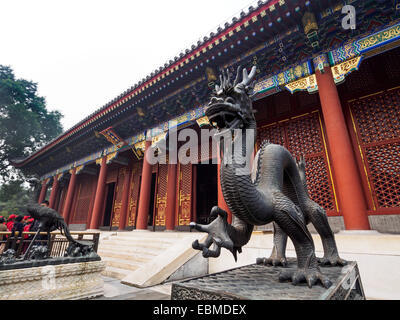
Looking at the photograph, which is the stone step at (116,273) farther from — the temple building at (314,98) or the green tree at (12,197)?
the green tree at (12,197)

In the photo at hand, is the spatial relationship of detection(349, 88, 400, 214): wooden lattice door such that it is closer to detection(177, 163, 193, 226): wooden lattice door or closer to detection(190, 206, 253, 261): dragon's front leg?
detection(190, 206, 253, 261): dragon's front leg

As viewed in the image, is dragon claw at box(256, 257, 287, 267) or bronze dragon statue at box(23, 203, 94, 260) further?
bronze dragon statue at box(23, 203, 94, 260)

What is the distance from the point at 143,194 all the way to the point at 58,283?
15.0ft

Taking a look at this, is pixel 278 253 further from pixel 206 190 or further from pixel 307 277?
pixel 206 190

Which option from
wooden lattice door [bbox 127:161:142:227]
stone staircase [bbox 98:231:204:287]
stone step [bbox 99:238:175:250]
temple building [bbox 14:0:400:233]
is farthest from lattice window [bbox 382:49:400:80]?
wooden lattice door [bbox 127:161:142:227]

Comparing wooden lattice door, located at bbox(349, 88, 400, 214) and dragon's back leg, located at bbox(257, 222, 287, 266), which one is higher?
wooden lattice door, located at bbox(349, 88, 400, 214)

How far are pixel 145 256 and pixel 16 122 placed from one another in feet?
74.5

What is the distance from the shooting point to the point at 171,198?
7.72 meters

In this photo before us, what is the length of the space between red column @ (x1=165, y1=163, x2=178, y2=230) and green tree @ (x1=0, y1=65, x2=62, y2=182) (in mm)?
19200

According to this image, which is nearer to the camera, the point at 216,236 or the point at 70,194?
the point at 216,236

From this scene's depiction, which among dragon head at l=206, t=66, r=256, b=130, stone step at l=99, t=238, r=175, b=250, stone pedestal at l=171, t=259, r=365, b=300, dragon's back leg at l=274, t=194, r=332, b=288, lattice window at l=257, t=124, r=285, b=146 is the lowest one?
stone step at l=99, t=238, r=175, b=250

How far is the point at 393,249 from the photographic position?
9.26ft

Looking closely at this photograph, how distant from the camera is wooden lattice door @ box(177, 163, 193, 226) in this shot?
7578 mm

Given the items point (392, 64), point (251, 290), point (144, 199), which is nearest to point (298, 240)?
point (251, 290)
